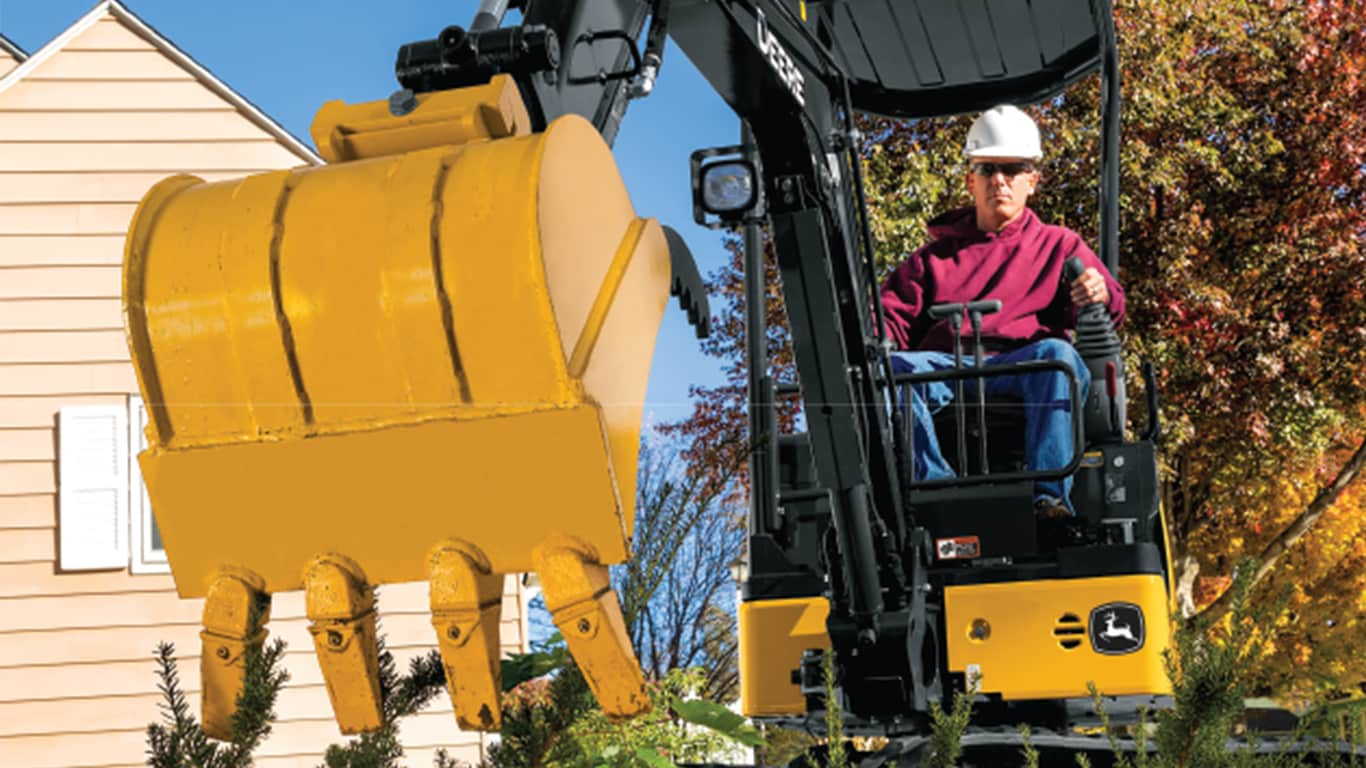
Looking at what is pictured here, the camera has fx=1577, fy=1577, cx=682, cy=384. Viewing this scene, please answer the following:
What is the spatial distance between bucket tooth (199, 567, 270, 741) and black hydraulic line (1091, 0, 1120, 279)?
3.67m

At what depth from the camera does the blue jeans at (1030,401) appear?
196 inches

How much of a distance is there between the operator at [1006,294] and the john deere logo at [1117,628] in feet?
1.39

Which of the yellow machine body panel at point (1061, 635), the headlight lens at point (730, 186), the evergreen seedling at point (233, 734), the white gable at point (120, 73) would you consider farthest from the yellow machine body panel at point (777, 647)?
the white gable at point (120, 73)

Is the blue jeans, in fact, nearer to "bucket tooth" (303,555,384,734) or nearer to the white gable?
"bucket tooth" (303,555,384,734)

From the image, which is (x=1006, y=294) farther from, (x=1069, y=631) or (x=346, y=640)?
(x=346, y=640)

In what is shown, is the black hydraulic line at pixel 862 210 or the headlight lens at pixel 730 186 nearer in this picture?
the headlight lens at pixel 730 186

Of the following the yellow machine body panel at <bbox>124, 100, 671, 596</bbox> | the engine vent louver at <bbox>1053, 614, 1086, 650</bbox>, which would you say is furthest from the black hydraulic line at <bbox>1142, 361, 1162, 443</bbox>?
the yellow machine body panel at <bbox>124, 100, 671, 596</bbox>

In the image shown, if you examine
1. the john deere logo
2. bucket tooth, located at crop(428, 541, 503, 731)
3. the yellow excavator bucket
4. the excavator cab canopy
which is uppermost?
the excavator cab canopy

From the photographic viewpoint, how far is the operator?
502 cm

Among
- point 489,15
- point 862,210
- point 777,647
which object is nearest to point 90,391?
point 777,647

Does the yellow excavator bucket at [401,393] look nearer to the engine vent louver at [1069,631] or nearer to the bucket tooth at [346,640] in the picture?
the bucket tooth at [346,640]

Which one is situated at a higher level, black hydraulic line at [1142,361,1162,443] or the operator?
the operator

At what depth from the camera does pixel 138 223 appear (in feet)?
9.11

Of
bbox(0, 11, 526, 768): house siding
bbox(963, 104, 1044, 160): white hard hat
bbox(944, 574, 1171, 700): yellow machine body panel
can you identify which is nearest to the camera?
bbox(944, 574, 1171, 700): yellow machine body panel
